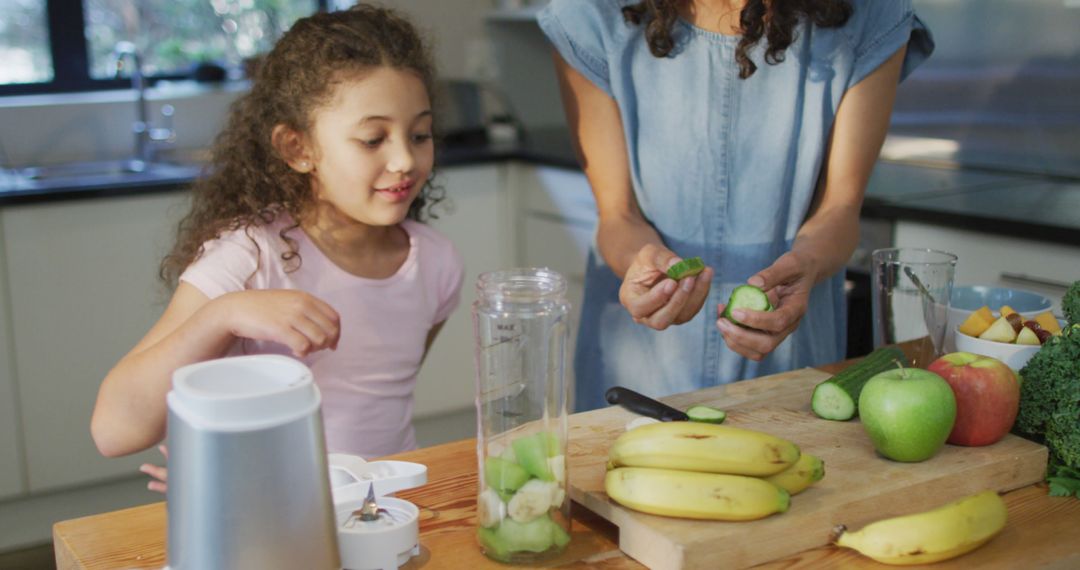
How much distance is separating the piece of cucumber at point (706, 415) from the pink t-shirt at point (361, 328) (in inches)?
20.2

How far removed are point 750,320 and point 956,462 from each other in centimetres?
25

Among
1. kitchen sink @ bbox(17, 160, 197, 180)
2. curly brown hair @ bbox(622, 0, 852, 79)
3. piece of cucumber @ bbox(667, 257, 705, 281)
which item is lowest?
kitchen sink @ bbox(17, 160, 197, 180)

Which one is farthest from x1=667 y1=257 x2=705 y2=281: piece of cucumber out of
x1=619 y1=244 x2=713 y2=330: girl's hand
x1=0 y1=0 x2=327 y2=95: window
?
x1=0 y1=0 x2=327 y2=95: window

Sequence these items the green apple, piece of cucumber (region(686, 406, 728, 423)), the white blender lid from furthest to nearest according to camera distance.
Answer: piece of cucumber (region(686, 406, 728, 423)) → the green apple → the white blender lid

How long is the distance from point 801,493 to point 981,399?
0.79 ft

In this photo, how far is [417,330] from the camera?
5.47 ft

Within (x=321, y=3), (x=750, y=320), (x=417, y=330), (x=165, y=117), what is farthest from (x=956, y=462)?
(x=321, y=3)

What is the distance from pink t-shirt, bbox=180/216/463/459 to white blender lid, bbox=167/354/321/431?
0.59 metres

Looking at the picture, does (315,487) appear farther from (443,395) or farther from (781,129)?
(443,395)

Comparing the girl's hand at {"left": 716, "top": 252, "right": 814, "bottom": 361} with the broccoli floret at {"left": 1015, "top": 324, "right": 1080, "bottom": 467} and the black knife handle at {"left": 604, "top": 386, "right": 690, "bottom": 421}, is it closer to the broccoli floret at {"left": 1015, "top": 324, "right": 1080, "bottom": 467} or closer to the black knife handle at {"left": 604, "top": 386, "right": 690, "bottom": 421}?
the black knife handle at {"left": 604, "top": 386, "right": 690, "bottom": 421}

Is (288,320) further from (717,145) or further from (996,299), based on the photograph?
(996,299)

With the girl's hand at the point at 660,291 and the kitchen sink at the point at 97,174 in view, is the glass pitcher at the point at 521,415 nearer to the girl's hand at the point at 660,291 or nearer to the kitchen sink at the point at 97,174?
the girl's hand at the point at 660,291

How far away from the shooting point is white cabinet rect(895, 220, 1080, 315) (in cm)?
212

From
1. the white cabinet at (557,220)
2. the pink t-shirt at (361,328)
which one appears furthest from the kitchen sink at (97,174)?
the pink t-shirt at (361,328)
